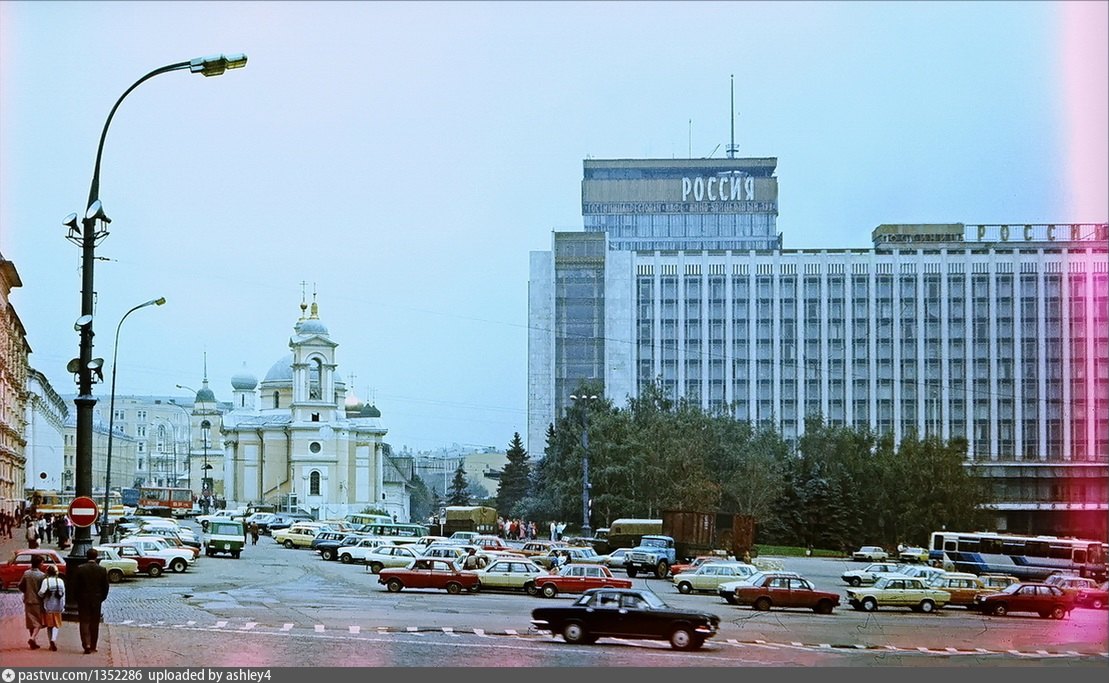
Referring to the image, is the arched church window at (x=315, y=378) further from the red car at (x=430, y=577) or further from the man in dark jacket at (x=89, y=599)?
the man in dark jacket at (x=89, y=599)

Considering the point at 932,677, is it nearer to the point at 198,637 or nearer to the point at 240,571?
the point at 198,637

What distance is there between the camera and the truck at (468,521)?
251ft

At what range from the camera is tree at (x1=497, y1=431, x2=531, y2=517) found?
108 meters

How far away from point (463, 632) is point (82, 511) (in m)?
6.88

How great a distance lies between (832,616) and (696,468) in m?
41.0

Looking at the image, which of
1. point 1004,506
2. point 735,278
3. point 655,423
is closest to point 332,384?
point 735,278

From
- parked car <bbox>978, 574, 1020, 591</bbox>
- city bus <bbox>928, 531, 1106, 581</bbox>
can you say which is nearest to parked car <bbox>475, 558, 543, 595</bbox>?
parked car <bbox>978, 574, 1020, 591</bbox>

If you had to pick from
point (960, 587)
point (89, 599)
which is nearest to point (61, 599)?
point (89, 599)

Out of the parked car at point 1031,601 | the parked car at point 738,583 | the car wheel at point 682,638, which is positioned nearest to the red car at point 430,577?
the parked car at point 738,583

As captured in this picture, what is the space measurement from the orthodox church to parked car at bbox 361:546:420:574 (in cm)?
6131

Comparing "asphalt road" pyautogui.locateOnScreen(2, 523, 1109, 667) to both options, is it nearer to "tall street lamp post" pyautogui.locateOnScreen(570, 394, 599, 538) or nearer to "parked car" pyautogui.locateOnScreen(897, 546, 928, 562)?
"parked car" pyautogui.locateOnScreen(897, 546, 928, 562)

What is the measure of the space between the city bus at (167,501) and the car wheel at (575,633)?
63302 mm

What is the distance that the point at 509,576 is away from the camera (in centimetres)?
3631

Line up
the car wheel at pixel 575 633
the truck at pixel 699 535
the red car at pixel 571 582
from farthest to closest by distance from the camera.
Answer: the truck at pixel 699 535, the red car at pixel 571 582, the car wheel at pixel 575 633
